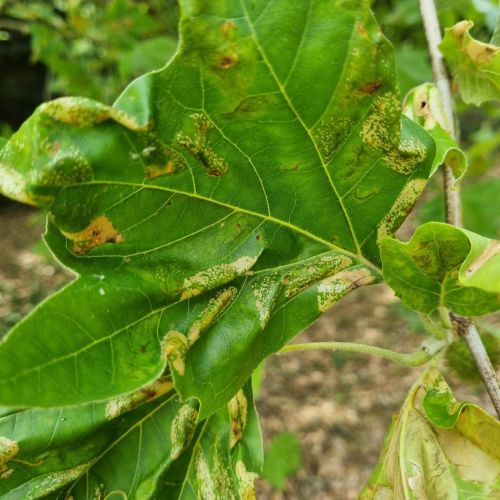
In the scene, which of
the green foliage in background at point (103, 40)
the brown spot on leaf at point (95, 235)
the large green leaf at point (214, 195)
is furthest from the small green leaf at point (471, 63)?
the green foliage in background at point (103, 40)

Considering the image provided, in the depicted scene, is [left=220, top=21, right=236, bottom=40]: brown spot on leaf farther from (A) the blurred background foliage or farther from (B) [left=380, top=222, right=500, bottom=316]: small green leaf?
(A) the blurred background foliage

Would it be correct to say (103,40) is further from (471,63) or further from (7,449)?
(7,449)

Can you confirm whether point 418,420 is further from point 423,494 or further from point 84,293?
point 84,293

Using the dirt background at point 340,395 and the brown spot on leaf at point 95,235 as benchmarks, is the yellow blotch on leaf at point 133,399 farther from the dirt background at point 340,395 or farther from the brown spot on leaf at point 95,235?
the dirt background at point 340,395

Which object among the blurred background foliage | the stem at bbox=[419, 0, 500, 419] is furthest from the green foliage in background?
the stem at bbox=[419, 0, 500, 419]

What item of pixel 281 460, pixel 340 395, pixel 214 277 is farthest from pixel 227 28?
pixel 340 395

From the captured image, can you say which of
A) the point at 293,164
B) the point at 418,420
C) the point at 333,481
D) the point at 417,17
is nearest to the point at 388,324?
the point at 333,481
